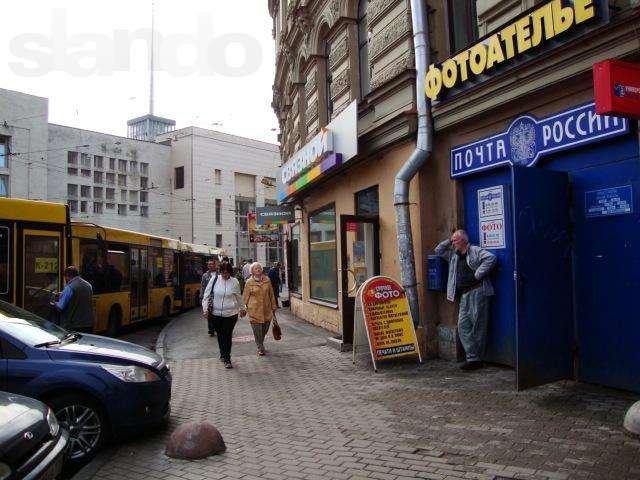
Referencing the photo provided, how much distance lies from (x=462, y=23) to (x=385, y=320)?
4483mm

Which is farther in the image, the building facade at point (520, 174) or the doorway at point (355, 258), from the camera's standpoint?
the doorway at point (355, 258)

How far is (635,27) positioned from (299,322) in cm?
1120

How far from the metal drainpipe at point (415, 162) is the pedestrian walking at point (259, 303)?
2.57 metres

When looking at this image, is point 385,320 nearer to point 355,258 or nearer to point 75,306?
point 355,258

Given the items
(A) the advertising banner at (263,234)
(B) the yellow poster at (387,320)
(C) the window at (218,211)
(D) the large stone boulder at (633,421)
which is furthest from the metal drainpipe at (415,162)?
(C) the window at (218,211)

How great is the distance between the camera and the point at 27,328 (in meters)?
5.39

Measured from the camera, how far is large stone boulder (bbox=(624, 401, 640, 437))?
4523mm

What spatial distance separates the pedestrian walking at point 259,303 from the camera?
9664 millimetres

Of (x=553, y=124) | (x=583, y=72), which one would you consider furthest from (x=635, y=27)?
(x=553, y=124)

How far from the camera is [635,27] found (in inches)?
203

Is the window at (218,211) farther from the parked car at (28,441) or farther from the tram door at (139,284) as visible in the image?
the parked car at (28,441)

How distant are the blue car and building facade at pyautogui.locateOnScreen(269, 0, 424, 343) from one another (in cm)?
447

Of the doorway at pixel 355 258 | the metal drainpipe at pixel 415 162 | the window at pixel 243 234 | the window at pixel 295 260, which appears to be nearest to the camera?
the metal drainpipe at pixel 415 162

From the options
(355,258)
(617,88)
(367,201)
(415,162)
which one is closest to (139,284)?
(355,258)
